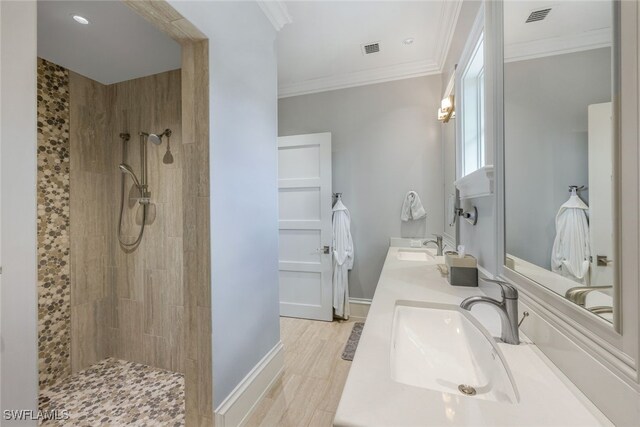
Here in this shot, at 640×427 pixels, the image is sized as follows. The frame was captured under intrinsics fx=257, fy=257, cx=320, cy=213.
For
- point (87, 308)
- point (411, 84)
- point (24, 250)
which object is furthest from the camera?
point (411, 84)

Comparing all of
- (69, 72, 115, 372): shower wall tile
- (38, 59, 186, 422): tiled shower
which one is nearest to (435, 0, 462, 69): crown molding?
(38, 59, 186, 422): tiled shower

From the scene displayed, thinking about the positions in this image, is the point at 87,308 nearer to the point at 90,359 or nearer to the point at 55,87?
the point at 90,359

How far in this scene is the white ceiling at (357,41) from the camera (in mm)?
1958

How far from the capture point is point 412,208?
2.75 metres

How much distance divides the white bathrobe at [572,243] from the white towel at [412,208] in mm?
2040

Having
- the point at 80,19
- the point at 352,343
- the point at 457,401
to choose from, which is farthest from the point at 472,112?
the point at 80,19

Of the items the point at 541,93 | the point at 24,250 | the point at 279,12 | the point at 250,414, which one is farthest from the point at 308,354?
the point at 279,12

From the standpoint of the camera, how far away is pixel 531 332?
2.60 feet

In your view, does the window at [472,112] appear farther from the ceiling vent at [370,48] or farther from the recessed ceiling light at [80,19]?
the recessed ceiling light at [80,19]

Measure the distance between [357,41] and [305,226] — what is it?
187 centimetres

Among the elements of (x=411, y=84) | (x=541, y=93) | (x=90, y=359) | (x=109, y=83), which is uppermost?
(x=411, y=84)

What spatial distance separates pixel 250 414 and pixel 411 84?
3208 mm

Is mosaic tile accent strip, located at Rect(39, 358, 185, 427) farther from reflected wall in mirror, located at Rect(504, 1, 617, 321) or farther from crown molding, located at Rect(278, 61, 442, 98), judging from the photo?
crown molding, located at Rect(278, 61, 442, 98)

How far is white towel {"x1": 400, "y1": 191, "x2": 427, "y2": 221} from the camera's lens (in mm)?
2723
